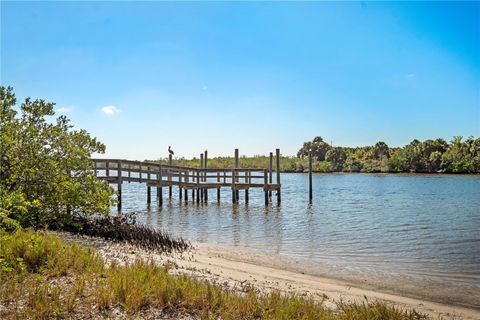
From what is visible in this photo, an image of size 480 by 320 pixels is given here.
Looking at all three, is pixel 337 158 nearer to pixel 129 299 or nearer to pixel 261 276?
pixel 261 276

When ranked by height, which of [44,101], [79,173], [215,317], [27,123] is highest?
[44,101]

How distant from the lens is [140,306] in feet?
19.3

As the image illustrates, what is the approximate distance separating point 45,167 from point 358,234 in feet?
42.3

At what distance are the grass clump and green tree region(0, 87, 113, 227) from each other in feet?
15.8

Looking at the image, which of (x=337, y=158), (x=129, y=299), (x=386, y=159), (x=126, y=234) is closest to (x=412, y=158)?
(x=386, y=159)

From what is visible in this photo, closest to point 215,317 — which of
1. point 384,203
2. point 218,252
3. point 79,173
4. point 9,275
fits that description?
point 9,275

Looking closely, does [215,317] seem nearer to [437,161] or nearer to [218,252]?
[218,252]

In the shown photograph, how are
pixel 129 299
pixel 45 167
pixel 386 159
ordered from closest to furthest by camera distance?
pixel 129 299 < pixel 45 167 < pixel 386 159

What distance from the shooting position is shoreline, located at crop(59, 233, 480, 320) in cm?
789

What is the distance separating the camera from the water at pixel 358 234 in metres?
11.3

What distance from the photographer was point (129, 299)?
5.85 m

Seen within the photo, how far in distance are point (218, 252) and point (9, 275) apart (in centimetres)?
739

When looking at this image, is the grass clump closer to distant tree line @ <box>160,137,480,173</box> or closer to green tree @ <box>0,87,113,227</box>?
green tree @ <box>0,87,113,227</box>

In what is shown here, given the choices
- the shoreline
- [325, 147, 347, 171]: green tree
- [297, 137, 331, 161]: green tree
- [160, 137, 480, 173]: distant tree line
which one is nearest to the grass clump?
the shoreline
